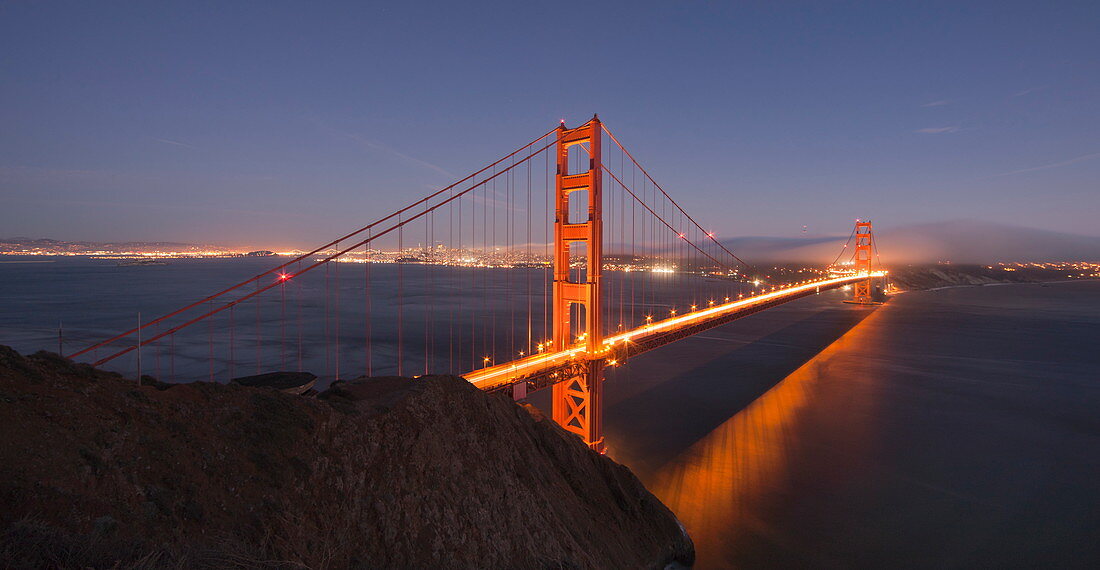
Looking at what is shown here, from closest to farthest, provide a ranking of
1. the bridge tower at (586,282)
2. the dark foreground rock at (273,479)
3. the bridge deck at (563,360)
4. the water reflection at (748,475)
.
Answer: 1. the dark foreground rock at (273,479)
2. the water reflection at (748,475)
3. the bridge deck at (563,360)
4. the bridge tower at (586,282)

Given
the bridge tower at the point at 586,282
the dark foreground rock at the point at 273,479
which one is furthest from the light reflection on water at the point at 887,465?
the dark foreground rock at the point at 273,479

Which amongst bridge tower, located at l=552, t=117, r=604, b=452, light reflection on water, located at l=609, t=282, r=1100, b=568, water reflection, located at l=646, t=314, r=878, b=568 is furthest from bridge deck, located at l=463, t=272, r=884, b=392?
water reflection, located at l=646, t=314, r=878, b=568

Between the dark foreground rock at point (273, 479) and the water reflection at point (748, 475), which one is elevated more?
the dark foreground rock at point (273, 479)

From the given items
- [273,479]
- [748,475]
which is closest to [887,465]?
[748,475]

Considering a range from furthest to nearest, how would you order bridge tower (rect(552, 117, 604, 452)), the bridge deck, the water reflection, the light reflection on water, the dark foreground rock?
bridge tower (rect(552, 117, 604, 452)), the bridge deck, the water reflection, the light reflection on water, the dark foreground rock

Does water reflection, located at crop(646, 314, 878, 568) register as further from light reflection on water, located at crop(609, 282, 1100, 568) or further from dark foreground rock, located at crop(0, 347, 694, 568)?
dark foreground rock, located at crop(0, 347, 694, 568)

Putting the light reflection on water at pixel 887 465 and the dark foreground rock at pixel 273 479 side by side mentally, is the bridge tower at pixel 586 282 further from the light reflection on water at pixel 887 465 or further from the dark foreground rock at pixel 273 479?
the dark foreground rock at pixel 273 479

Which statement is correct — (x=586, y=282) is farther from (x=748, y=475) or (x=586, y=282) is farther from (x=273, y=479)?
(x=273, y=479)
